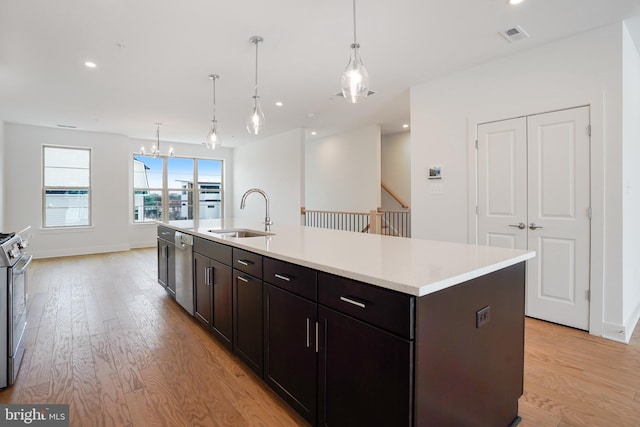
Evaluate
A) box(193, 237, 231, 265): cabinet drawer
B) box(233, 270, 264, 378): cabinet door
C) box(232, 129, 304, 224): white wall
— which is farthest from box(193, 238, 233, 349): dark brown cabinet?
box(232, 129, 304, 224): white wall

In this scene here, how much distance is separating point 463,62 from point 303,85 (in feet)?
6.48

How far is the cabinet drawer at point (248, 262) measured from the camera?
6.64ft

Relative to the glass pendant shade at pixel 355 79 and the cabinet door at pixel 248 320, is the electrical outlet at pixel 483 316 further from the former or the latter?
the glass pendant shade at pixel 355 79

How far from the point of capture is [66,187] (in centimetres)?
725

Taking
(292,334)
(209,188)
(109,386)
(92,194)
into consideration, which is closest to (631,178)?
(292,334)

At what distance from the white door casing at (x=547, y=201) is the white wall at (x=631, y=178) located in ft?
0.90

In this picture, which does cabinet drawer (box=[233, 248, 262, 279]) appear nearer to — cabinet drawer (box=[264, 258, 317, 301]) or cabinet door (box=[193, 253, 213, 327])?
cabinet drawer (box=[264, 258, 317, 301])

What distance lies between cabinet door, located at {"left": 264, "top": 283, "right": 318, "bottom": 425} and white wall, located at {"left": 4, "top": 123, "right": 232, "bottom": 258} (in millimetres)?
7341

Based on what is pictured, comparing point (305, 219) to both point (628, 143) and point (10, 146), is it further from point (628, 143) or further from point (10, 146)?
point (10, 146)

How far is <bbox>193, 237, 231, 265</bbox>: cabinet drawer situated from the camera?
7.95ft

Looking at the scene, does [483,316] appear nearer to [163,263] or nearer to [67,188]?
[163,263]

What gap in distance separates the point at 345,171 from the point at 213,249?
5.32m

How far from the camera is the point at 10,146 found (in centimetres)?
655

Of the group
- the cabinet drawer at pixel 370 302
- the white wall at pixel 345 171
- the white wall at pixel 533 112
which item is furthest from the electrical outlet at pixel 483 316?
the white wall at pixel 345 171
